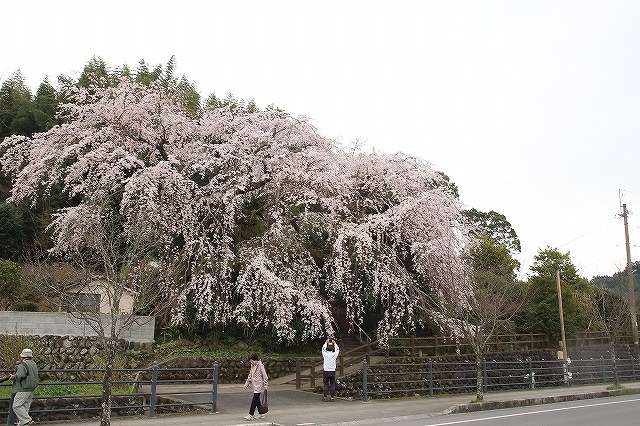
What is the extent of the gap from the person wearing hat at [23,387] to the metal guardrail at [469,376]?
8.93 meters

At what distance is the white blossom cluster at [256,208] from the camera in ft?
56.3

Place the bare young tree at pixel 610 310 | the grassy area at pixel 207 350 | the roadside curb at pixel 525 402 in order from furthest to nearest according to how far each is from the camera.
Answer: the bare young tree at pixel 610 310 → the grassy area at pixel 207 350 → the roadside curb at pixel 525 402

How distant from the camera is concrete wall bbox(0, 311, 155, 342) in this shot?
15.2 metres

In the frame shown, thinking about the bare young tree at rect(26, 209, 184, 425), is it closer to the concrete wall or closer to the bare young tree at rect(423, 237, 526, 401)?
the concrete wall

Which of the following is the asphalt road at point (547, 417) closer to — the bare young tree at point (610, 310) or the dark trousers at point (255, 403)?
the dark trousers at point (255, 403)

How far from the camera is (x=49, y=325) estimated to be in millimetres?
15898

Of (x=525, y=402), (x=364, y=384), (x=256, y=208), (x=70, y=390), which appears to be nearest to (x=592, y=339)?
(x=525, y=402)

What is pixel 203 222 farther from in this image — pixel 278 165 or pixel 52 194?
pixel 52 194

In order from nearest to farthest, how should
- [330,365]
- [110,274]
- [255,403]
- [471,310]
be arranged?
[110,274], [255,403], [330,365], [471,310]

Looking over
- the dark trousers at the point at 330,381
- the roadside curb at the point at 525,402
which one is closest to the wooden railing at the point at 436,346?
the roadside curb at the point at 525,402

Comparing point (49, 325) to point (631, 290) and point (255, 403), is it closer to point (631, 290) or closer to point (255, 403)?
point (255, 403)

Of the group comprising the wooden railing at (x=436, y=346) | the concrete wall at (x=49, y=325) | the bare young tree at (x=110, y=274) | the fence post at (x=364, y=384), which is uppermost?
the bare young tree at (x=110, y=274)

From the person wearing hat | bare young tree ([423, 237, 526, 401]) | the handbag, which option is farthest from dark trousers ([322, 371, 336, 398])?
the person wearing hat

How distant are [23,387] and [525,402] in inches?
533
